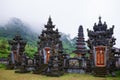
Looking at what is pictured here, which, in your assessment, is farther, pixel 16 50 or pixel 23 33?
pixel 23 33

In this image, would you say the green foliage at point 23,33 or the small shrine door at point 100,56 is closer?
the small shrine door at point 100,56

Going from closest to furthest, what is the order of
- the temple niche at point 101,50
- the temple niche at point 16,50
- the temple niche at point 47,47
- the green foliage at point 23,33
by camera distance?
the temple niche at point 101,50 → the temple niche at point 47,47 → the temple niche at point 16,50 → the green foliage at point 23,33

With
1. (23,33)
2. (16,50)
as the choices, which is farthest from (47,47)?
(23,33)

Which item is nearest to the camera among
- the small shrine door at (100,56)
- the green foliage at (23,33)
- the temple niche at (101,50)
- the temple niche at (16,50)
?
the temple niche at (101,50)

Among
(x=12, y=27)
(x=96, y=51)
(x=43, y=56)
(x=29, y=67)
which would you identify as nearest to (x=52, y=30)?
(x=43, y=56)

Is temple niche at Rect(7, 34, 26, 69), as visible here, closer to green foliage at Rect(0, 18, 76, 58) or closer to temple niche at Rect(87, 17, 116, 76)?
temple niche at Rect(87, 17, 116, 76)

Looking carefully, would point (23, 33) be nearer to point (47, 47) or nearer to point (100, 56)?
point (47, 47)

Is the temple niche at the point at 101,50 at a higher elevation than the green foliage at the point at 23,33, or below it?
below

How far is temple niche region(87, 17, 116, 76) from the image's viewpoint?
23.6 m

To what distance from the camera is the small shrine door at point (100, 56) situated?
23.9 m

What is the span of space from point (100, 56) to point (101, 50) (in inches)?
29.5

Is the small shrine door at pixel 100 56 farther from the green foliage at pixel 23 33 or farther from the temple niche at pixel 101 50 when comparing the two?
the green foliage at pixel 23 33

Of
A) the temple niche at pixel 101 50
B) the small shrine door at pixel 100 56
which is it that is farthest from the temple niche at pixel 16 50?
the small shrine door at pixel 100 56

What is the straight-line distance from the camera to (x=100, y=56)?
24.2 metres
